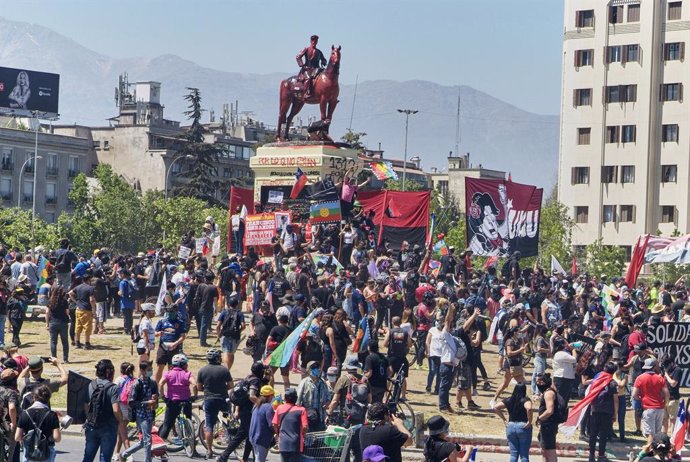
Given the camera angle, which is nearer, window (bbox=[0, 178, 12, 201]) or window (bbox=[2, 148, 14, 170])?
window (bbox=[2, 148, 14, 170])

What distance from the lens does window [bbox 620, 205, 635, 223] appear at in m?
94.2

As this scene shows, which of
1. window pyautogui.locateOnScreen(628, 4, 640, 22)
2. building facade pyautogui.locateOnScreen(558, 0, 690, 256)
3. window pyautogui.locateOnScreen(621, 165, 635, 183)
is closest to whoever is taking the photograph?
building facade pyautogui.locateOnScreen(558, 0, 690, 256)

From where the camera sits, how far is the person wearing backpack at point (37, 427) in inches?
625

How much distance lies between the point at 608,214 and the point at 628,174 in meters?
2.99

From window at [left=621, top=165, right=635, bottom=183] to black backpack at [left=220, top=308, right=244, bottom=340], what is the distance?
71074 mm

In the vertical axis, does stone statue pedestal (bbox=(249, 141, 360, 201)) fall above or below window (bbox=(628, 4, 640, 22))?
below

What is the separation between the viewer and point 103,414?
17.8 m

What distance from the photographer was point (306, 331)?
23.9m

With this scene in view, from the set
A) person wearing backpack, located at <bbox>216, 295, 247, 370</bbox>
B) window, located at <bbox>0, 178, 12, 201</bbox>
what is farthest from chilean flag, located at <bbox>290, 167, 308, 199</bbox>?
window, located at <bbox>0, 178, 12, 201</bbox>

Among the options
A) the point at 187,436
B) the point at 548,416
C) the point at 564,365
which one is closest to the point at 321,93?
the point at 564,365

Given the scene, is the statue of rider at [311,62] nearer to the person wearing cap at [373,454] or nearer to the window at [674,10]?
the person wearing cap at [373,454]

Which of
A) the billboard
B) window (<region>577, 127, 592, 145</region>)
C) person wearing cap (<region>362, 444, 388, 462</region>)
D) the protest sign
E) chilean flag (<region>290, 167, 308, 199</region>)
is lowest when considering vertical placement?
person wearing cap (<region>362, 444, 388, 462</region>)

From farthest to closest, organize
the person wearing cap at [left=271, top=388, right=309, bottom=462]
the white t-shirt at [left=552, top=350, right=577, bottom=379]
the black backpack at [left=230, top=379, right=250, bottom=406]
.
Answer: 1. the white t-shirt at [left=552, top=350, right=577, bottom=379]
2. the black backpack at [left=230, top=379, right=250, bottom=406]
3. the person wearing cap at [left=271, top=388, right=309, bottom=462]

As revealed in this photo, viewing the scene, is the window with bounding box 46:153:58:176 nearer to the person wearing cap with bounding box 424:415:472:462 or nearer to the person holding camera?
the person holding camera
